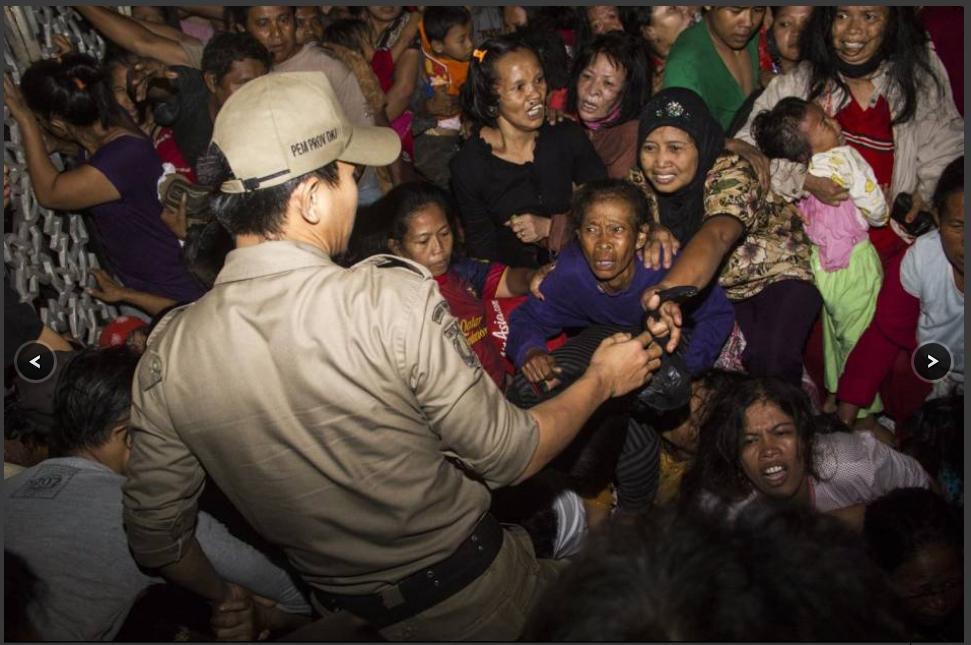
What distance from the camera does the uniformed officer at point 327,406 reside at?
A: 161 centimetres

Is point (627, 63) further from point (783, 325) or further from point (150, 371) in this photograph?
point (150, 371)

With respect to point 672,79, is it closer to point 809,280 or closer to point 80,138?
point 809,280

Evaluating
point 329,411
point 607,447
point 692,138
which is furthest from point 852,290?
point 329,411

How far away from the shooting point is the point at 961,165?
327 cm

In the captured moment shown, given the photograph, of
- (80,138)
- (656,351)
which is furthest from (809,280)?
(80,138)

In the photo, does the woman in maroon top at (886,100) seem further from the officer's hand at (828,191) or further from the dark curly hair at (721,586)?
the dark curly hair at (721,586)

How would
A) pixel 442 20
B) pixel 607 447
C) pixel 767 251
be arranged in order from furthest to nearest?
pixel 442 20 < pixel 767 251 < pixel 607 447

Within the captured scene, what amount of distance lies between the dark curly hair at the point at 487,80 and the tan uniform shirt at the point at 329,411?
87.5 inches

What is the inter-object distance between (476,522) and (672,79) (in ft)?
8.73

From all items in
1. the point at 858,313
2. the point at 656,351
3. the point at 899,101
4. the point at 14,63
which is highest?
the point at 14,63

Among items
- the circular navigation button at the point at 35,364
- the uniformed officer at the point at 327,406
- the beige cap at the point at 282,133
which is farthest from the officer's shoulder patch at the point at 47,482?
the beige cap at the point at 282,133

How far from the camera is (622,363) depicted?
204cm

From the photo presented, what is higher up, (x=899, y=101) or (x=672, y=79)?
(x=672, y=79)

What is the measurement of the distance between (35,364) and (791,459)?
3.10 metres
